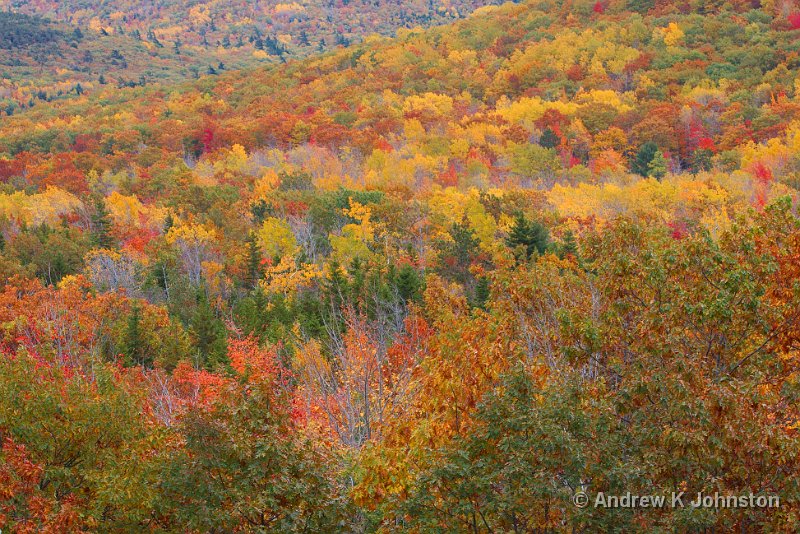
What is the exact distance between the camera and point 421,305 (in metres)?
38.9

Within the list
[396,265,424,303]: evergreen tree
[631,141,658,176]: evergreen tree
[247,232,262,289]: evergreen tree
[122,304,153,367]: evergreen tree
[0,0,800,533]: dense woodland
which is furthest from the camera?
[631,141,658,176]: evergreen tree

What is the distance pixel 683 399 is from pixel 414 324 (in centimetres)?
2143

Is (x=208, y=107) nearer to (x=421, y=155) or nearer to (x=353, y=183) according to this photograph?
(x=421, y=155)

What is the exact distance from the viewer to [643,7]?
509 ft

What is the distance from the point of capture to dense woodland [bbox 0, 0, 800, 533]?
35.8 ft

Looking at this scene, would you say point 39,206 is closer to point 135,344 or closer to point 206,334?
point 206,334

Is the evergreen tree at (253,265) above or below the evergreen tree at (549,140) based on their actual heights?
above

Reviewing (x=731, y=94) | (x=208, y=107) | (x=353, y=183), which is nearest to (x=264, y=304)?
(x=353, y=183)

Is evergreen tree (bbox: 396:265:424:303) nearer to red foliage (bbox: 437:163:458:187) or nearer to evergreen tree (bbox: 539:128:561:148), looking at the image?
red foliage (bbox: 437:163:458:187)

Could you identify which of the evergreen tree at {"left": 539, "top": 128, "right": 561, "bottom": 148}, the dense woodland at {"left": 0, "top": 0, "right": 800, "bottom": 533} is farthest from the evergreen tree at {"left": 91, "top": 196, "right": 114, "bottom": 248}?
the evergreen tree at {"left": 539, "top": 128, "right": 561, "bottom": 148}

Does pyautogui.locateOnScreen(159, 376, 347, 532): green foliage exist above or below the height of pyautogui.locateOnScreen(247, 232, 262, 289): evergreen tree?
above

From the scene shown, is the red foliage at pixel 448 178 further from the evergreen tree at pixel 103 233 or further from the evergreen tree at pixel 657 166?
the evergreen tree at pixel 103 233

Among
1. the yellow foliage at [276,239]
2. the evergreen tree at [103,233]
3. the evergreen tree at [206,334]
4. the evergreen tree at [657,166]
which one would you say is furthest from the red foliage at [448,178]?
the evergreen tree at [206,334]

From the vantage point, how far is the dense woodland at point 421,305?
10906 mm
